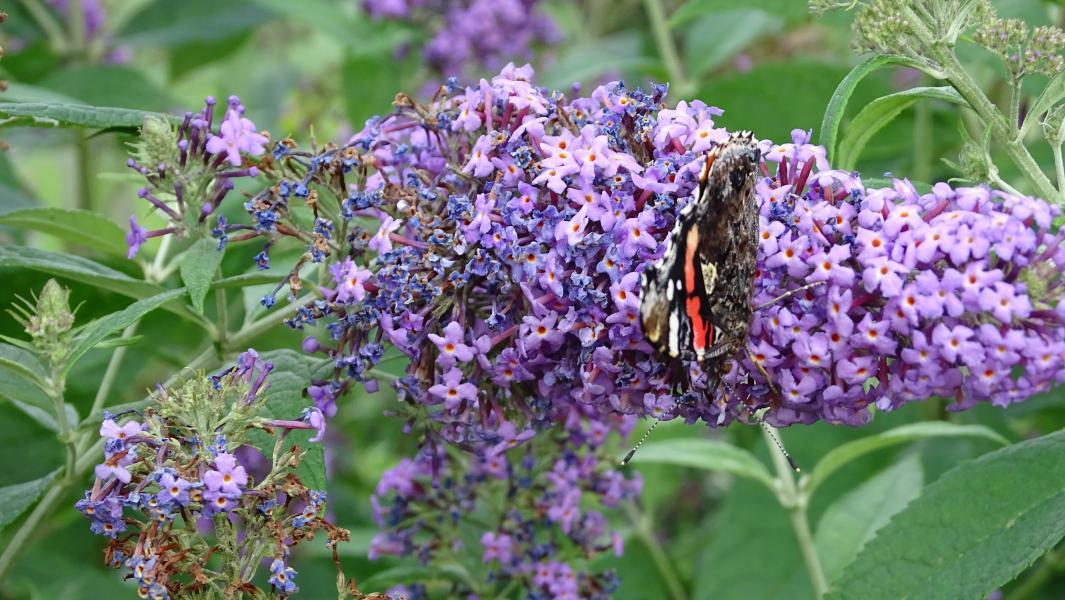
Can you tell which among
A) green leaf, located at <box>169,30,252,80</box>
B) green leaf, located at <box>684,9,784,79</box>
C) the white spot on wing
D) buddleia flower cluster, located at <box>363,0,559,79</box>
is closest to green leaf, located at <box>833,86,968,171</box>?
the white spot on wing

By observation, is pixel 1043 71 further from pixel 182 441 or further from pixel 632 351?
pixel 182 441

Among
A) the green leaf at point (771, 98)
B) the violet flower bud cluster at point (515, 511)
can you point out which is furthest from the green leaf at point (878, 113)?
the green leaf at point (771, 98)

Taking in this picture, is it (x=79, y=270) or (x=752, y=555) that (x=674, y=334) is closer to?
(x=79, y=270)

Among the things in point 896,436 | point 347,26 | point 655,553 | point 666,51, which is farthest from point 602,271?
point 347,26

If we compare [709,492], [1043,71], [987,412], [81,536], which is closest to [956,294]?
[1043,71]

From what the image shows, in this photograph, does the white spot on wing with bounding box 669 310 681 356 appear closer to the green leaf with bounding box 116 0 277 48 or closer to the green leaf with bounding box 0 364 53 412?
the green leaf with bounding box 0 364 53 412
